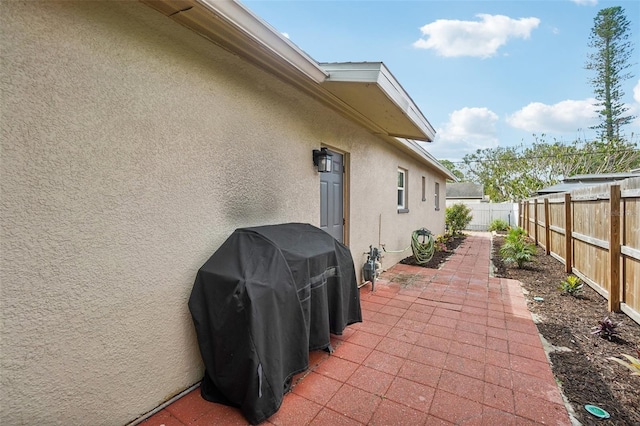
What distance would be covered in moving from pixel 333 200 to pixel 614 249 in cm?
395

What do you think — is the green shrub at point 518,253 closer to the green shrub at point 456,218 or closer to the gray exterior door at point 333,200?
the gray exterior door at point 333,200

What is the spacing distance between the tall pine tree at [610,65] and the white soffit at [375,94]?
3053 centimetres

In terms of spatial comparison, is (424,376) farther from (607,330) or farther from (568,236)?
(568,236)

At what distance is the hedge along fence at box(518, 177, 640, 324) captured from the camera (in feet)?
11.7

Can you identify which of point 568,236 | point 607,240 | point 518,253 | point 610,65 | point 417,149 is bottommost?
point 518,253

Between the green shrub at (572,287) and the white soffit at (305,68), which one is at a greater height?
the white soffit at (305,68)

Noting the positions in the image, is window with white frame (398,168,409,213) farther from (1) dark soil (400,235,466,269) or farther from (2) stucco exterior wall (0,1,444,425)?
(2) stucco exterior wall (0,1,444,425)

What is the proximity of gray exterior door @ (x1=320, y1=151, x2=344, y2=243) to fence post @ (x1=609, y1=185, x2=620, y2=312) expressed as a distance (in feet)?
12.5

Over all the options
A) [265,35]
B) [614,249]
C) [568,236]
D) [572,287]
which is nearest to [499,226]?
[568,236]

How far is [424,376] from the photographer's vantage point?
2.62 metres

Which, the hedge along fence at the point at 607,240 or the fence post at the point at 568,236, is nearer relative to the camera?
the hedge along fence at the point at 607,240

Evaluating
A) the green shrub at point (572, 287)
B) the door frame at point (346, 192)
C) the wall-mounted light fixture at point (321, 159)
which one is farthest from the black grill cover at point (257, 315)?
the green shrub at point (572, 287)

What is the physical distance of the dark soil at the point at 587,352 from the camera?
2234 mm

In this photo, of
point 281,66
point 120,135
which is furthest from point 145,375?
point 281,66
